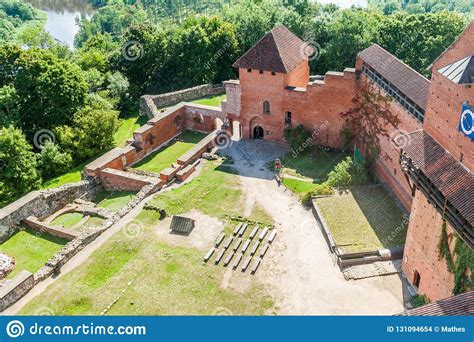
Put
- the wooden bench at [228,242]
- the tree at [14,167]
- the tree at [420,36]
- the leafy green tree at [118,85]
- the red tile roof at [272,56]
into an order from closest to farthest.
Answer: the wooden bench at [228,242]
the tree at [14,167]
the red tile roof at [272,56]
the tree at [420,36]
the leafy green tree at [118,85]

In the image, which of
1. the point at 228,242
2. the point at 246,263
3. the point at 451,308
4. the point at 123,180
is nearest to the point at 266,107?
the point at 123,180

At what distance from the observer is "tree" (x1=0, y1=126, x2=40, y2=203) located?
34219 millimetres

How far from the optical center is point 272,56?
1423 inches

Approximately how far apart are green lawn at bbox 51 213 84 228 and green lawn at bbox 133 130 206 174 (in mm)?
7056

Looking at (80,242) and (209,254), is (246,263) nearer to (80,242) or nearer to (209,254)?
(209,254)

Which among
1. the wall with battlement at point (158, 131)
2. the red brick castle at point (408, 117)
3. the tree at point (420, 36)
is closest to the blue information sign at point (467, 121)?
the red brick castle at point (408, 117)

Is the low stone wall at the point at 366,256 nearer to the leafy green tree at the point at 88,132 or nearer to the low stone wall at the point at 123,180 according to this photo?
the low stone wall at the point at 123,180

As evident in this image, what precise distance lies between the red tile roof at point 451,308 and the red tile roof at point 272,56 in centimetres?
2339

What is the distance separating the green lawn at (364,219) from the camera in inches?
1034

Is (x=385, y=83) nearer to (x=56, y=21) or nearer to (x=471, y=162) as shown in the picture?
(x=471, y=162)

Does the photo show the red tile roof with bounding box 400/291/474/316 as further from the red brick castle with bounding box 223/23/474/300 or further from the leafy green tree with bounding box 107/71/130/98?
the leafy green tree with bounding box 107/71/130/98

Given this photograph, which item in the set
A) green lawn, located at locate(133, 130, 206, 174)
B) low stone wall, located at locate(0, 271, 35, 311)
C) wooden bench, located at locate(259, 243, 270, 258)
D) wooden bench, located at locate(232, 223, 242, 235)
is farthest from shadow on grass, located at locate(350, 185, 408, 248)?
low stone wall, located at locate(0, 271, 35, 311)

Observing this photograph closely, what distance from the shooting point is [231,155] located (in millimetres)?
37500

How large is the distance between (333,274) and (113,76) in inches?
1378
